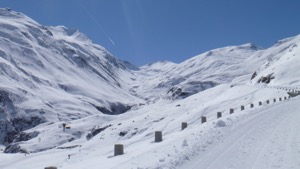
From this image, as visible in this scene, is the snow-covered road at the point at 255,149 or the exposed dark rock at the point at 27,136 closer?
the snow-covered road at the point at 255,149

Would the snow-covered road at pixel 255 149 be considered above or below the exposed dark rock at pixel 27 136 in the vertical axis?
above

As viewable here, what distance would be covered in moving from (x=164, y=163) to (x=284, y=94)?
111 feet

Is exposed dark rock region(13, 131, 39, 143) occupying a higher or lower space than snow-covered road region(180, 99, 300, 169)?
lower

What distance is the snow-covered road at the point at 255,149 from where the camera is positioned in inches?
392

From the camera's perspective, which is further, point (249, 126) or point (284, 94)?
point (284, 94)

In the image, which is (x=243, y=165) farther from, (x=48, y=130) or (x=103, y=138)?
(x=48, y=130)

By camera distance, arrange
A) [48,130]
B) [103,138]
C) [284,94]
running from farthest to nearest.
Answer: [48,130], [103,138], [284,94]

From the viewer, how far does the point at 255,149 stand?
38.5 ft

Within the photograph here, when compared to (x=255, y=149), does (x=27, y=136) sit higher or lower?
lower

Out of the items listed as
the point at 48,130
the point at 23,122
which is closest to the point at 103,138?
the point at 48,130

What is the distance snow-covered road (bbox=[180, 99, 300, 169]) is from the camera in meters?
9.95

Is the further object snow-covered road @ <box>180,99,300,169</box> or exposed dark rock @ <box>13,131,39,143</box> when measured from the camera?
exposed dark rock @ <box>13,131,39,143</box>

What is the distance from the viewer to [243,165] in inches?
385

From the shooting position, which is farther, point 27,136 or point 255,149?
point 27,136
